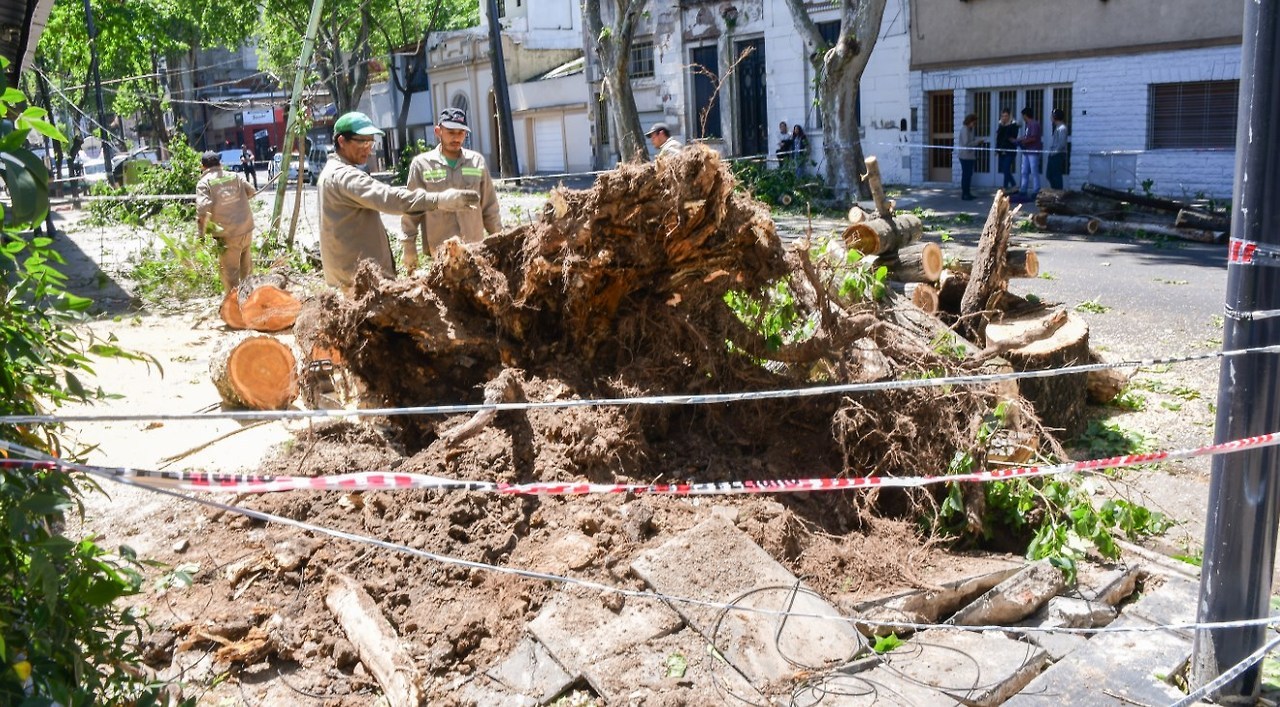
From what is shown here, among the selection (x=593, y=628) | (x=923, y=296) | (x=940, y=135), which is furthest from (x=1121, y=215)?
(x=593, y=628)

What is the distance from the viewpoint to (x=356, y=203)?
6574 mm

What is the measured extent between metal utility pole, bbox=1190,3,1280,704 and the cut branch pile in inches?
459

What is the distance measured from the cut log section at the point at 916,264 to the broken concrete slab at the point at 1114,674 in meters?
4.71

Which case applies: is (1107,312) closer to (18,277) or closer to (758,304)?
(758,304)

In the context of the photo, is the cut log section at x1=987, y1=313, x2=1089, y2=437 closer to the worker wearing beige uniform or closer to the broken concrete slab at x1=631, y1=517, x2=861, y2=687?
the broken concrete slab at x1=631, y1=517, x2=861, y2=687

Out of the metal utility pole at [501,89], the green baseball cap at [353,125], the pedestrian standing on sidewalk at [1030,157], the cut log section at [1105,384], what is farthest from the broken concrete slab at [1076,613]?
the metal utility pole at [501,89]

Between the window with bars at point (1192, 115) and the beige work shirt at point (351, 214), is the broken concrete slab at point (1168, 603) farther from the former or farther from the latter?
the window with bars at point (1192, 115)

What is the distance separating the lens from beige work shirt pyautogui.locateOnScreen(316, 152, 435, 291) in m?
6.29

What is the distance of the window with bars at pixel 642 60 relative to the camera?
98.0 feet


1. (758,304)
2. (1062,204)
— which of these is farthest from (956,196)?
(758,304)

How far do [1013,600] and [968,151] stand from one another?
17214 mm

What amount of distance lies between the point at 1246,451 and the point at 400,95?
43.7 m

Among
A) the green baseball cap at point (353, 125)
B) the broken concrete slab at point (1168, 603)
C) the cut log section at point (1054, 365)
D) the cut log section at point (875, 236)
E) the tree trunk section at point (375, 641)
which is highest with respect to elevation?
the green baseball cap at point (353, 125)

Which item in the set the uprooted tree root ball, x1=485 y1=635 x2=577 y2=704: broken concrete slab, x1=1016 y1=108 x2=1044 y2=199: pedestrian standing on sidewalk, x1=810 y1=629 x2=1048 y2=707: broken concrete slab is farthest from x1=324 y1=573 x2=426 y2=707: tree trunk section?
x1=1016 y1=108 x2=1044 y2=199: pedestrian standing on sidewalk
